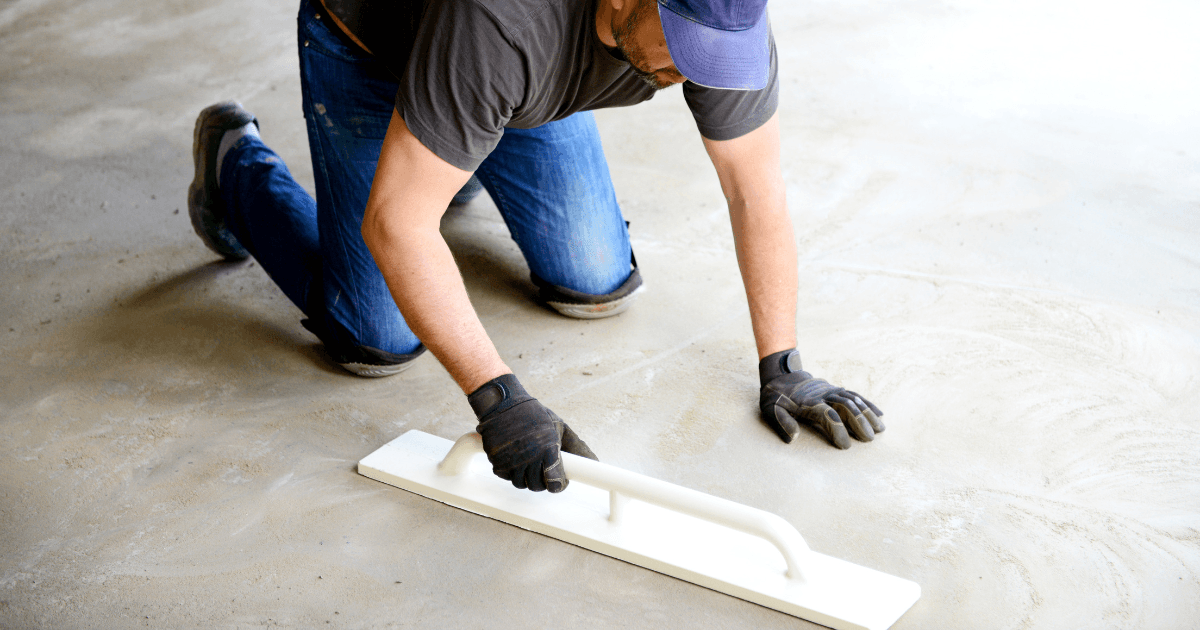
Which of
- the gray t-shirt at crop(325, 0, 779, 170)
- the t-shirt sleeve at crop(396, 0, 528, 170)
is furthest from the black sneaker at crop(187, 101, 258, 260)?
the t-shirt sleeve at crop(396, 0, 528, 170)

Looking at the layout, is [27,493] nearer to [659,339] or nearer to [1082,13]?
[659,339]

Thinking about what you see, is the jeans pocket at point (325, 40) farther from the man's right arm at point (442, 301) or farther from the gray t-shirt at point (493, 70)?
the man's right arm at point (442, 301)

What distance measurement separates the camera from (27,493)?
6.14 ft

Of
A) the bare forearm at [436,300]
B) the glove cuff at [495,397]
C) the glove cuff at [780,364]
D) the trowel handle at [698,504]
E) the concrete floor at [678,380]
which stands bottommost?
the concrete floor at [678,380]

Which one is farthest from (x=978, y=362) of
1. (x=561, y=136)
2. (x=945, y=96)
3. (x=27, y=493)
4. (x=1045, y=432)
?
(x=27, y=493)

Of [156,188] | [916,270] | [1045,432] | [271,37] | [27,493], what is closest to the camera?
[27,493]

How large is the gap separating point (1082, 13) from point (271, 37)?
4.17 meters

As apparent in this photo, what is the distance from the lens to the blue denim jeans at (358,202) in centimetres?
195

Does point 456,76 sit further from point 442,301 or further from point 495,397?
point 495,397

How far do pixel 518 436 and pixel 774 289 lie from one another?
2.37ft

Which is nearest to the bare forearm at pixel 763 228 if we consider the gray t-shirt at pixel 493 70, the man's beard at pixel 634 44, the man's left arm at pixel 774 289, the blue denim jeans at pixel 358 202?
the man's left arm at pixel 774 289

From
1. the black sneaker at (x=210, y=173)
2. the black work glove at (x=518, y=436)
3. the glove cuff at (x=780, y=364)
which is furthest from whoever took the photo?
the black sneaker at (x=210, y=173)

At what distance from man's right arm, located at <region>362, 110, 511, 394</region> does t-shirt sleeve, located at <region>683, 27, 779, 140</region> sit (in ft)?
1.68

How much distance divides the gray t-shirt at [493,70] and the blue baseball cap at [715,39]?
0.25m
